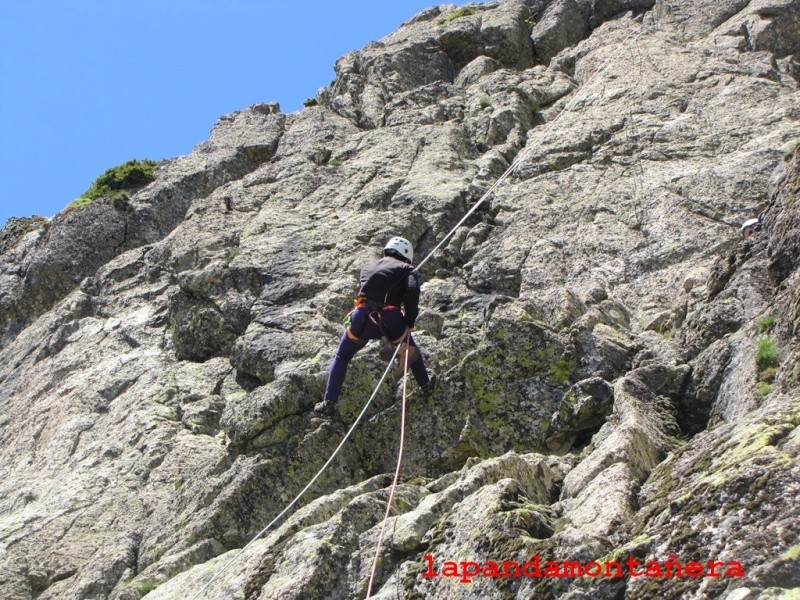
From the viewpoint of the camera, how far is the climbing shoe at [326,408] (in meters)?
13.1

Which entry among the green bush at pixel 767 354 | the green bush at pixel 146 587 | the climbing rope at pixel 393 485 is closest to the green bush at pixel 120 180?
the climbing rope at pixel 393 485

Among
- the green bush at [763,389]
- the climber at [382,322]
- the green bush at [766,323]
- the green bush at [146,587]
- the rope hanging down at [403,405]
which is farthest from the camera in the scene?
the climber at [382,322]

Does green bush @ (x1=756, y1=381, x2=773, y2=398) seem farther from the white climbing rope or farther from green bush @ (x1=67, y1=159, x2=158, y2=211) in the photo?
green bush @ (x1=67, y1=159, x2=158, y2=211)

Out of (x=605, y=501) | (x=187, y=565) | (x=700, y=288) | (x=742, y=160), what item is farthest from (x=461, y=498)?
(x=742, y=160)

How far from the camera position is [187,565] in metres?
12.0

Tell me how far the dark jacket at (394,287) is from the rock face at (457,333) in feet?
3.19

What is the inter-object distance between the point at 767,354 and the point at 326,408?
5825 millimetres

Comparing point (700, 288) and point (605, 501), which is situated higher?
point (700, 288)

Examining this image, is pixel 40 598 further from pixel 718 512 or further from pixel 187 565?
pixel 718 512

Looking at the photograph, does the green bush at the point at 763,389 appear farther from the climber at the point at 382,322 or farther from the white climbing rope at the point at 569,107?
the white climbing rope at the point at 569,107

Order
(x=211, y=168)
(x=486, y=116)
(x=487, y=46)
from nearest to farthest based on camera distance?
(x=486, y=116)
(x=211, y=168)
(x=487, y=46)

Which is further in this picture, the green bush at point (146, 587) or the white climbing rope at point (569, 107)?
the white climbing rope at point (569, 107)

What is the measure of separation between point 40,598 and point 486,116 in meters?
12.9

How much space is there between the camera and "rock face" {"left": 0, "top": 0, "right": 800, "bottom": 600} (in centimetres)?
850
